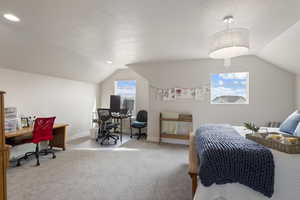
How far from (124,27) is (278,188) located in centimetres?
276

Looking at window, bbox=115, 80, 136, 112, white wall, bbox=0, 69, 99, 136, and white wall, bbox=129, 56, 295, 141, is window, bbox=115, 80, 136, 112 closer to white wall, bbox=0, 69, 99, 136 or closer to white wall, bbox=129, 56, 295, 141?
white wall, bbox=0, 69, 99, 136

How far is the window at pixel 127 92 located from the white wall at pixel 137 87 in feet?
0.53

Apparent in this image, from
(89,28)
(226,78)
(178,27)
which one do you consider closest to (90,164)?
(89,28)

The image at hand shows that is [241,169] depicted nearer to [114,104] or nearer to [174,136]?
[174,136]

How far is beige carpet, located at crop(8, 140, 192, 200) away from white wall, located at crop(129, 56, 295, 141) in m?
1.37

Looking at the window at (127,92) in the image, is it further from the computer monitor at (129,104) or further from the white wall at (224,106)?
the white wall at (224,106)

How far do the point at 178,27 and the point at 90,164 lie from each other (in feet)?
9.77

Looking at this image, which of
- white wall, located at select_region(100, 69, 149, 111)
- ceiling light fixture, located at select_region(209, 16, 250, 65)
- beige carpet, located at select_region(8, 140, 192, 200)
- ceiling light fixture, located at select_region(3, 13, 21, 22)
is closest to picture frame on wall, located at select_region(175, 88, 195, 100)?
white wall, located at select_region(100, 69, 149, 111)

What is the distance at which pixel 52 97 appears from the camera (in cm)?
419

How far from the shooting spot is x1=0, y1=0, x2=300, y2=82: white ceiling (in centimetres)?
179

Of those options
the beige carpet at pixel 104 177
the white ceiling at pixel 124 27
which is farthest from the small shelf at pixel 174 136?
the white ceiling at pixel 124 27

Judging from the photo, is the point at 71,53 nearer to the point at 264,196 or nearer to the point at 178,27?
the point at 178,27

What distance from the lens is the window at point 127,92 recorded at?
5.64 meters

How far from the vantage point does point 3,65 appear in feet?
10.2
